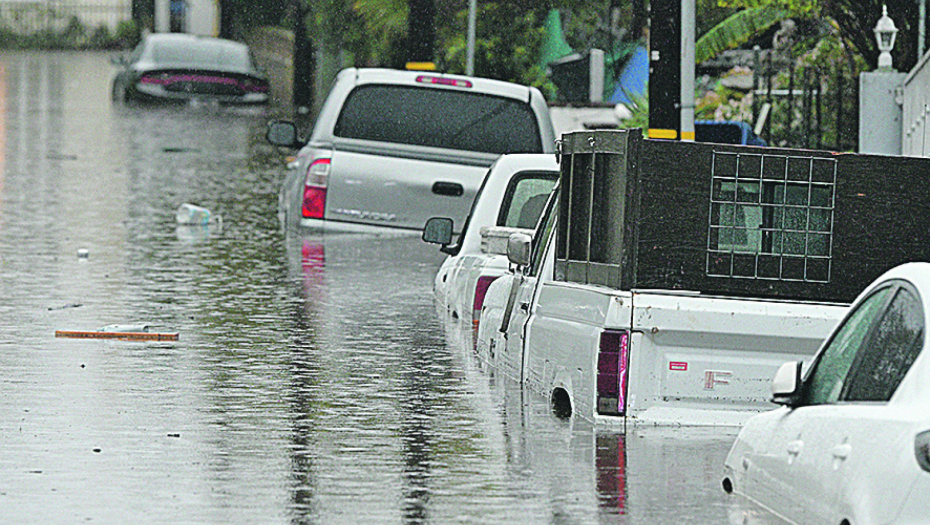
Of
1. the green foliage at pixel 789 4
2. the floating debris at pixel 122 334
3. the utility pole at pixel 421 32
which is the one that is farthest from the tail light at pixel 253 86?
the floating debris at pixel 122 334

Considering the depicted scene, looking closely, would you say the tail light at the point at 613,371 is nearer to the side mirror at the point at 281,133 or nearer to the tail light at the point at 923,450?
the tail light at the point at 923,450

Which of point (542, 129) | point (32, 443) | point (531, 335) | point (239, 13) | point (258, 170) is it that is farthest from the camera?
point (239, 13)

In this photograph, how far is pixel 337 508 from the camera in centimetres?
864

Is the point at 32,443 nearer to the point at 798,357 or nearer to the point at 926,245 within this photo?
the point at 798,357

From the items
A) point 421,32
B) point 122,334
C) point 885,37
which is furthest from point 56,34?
point 122,334

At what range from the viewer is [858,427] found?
6.77m

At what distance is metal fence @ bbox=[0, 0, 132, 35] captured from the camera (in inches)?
3118

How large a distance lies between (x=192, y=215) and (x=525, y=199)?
388 inches

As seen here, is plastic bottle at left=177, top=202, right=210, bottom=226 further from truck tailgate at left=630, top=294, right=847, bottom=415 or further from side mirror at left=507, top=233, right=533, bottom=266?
truck tailgate at left=630, top=294, right=847, bottom=415

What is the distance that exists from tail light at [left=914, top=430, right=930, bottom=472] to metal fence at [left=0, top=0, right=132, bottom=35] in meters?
74.9

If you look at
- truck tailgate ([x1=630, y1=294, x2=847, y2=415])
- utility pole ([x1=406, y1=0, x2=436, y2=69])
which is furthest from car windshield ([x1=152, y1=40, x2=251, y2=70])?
truck tailgate ([x1=630, y1=294, x2=847, y2=415])

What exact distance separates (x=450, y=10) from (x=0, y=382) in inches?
1178

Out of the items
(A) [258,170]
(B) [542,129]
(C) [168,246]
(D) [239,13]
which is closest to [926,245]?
(B) [542,129]

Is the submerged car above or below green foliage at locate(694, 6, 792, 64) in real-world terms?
below
